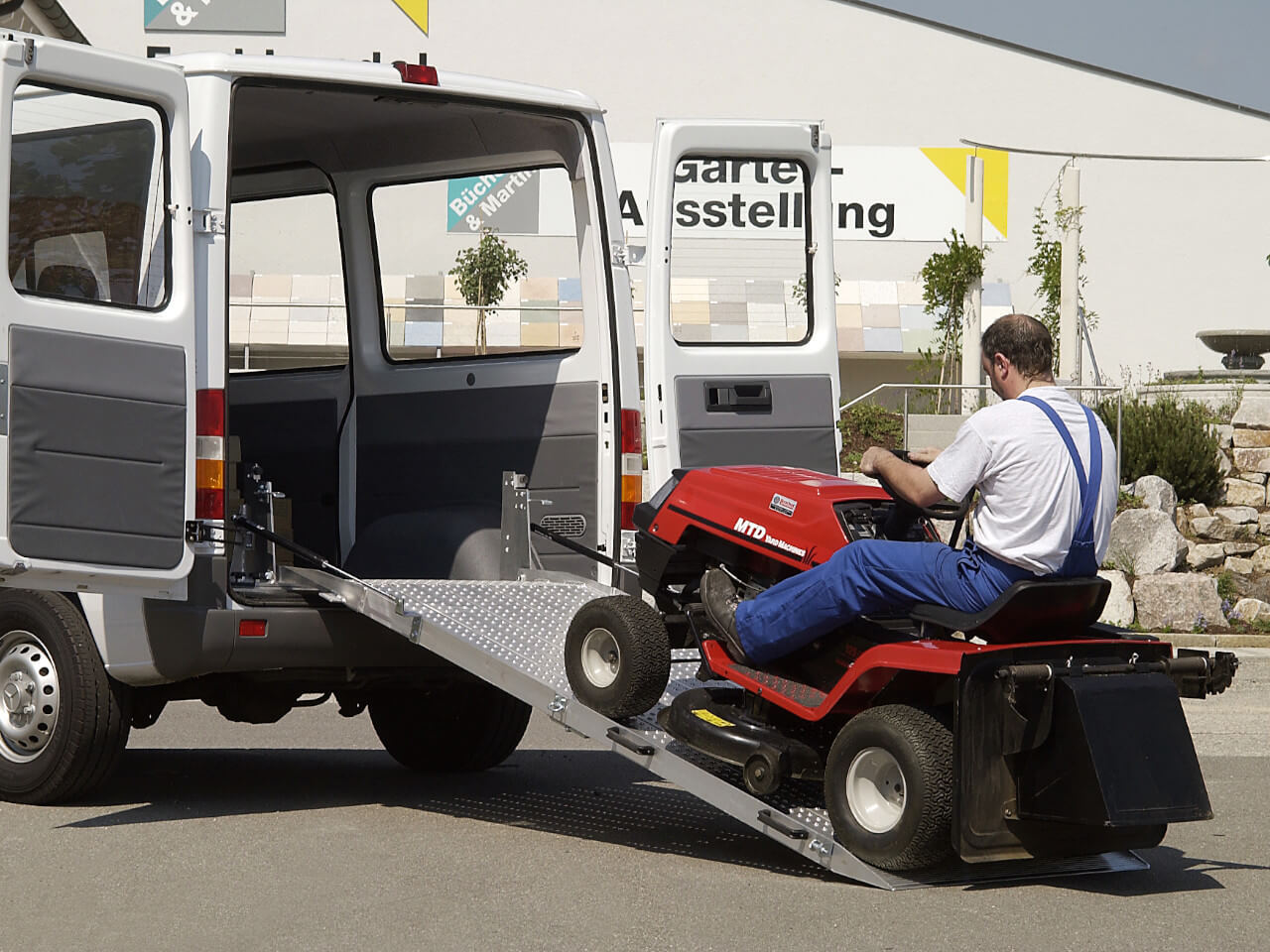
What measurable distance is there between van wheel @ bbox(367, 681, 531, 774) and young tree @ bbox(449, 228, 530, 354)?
159cm

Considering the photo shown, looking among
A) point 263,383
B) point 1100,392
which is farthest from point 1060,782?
point 1100,392

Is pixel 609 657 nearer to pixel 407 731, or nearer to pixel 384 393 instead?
pixel 407 731

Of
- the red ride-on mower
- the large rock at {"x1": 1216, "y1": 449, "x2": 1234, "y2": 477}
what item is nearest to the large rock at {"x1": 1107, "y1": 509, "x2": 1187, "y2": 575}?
the large rock at {"x1": 1216, "y1": 449, "x2": 1234, "y2": 477}

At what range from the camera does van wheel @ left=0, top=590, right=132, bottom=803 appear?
6.57m

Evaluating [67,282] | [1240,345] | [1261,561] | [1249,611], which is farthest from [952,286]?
[67,282]

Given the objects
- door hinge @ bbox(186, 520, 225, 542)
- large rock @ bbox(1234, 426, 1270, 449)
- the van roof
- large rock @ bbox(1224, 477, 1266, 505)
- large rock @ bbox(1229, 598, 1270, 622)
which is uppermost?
the van roof

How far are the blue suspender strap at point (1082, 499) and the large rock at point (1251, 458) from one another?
15543 millimetres

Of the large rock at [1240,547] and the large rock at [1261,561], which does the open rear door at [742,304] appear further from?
the large rock at [1261,561]

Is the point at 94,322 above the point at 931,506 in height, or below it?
above

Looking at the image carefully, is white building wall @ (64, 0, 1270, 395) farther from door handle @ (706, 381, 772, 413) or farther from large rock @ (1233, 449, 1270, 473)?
door handle @ (706, 381, 772, 413)

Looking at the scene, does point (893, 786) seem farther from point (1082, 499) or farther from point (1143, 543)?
point (1143, 543)

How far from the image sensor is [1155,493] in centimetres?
1848

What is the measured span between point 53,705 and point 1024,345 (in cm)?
372

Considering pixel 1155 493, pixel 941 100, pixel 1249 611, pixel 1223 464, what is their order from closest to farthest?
pixel 1249 611 < pixel 1155 493 < pixel 1223 464 < pixel 941 100
